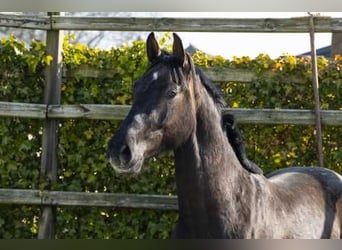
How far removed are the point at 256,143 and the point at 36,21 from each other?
1.89 meters

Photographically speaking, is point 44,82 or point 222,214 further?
point 44,82

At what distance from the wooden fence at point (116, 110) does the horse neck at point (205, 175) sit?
3.82ft

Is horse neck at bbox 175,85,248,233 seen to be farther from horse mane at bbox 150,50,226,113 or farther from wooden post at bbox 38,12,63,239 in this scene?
wooden post at bbox 38,12,63,239

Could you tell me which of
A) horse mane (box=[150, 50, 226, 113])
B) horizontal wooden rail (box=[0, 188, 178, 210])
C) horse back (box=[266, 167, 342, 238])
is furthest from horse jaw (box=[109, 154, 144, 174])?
horizontal wooden rail (box=[0, 188, 178, 210])

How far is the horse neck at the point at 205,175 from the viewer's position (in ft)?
10.5

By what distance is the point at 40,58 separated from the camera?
4.55 metres

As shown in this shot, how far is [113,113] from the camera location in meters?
4.44

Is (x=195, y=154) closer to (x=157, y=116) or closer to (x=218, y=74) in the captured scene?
(x=157, y=116)

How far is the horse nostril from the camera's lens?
288 cm

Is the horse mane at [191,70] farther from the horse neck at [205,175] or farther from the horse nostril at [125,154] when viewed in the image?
the horse nostril at [125,154]

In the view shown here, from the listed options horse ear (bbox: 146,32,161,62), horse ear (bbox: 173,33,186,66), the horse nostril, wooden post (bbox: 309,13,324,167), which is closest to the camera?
the horse nostril
